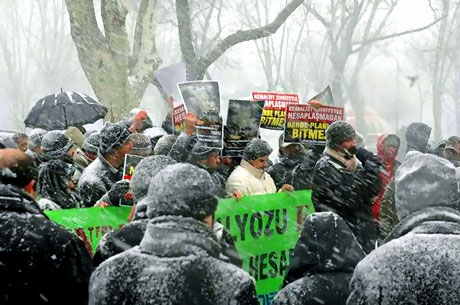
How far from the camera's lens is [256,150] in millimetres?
6285

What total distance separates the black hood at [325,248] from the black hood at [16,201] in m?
1.23

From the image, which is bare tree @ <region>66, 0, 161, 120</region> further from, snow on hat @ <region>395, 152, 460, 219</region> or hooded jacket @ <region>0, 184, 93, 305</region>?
snow on hat @ <region>395, 152, 460, 219</region>

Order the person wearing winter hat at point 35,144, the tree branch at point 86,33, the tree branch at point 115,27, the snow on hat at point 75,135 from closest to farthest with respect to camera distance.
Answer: the person wearing winter hat at point 35,144 → the snow on hat at point 75,135 → the tree branch at point 86,33 → the tree branch at point 115,27

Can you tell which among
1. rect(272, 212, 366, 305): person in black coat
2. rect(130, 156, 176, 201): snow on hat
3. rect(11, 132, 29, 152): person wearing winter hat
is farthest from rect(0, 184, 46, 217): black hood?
rect(11, 132, 29, 152): person wearing winter hat

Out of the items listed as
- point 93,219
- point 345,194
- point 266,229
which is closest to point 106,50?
point 266,229

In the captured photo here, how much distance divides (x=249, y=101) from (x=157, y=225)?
3.96 meters

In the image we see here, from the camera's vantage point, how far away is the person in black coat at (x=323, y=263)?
11.3 feet

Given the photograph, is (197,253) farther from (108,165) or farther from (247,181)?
(247,181)

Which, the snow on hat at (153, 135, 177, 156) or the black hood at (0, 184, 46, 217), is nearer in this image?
the black hood at (0, 184, 46, 217)

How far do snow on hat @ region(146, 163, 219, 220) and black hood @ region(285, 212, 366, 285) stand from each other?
0.67m

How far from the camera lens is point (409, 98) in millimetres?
66562

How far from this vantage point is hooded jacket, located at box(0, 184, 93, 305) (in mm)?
3074

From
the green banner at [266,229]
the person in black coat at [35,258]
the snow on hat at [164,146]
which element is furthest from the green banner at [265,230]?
the person in black coat at [35,258]

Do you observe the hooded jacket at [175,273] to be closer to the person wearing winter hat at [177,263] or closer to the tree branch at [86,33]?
the person wearing winter hat at [177,263]
